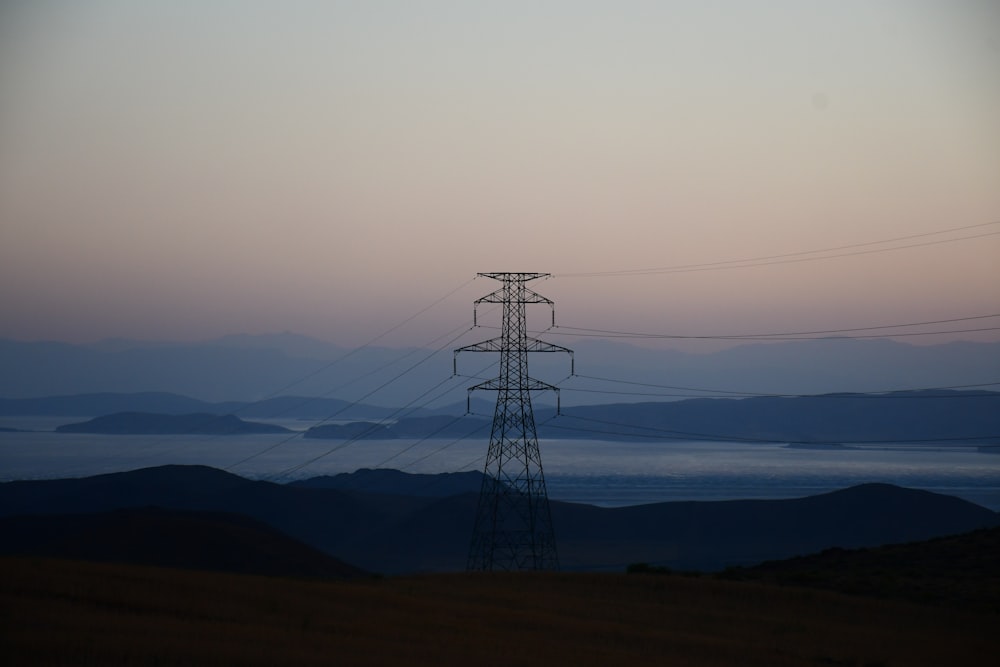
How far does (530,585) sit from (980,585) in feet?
43.4

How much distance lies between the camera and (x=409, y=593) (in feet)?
88.1

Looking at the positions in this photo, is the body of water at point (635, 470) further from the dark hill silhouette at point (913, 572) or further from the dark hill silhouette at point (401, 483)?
the dark hill silhouette at point (913, 572)

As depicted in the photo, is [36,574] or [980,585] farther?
[980,585]

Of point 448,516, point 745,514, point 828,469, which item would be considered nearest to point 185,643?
point 448,516

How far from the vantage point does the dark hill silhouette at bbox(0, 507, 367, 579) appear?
5269 cm

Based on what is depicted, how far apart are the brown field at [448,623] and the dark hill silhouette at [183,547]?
25.6m

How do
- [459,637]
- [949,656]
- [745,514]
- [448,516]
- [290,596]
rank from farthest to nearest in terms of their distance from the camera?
1. [745,514]
2. [448,516]
3. [290,596]
4. [949,656]
5. [459,637]

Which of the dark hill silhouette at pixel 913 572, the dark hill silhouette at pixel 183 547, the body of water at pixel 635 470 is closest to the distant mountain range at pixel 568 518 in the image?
the dark hill silhouette at pixel 183 547

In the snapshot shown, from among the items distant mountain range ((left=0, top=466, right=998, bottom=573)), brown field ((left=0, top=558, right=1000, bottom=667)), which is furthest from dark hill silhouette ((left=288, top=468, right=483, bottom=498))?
brown field ((left=0, top=558, right=1000, bottom=667))

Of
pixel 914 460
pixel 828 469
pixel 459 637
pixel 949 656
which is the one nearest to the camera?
pixel 459 637

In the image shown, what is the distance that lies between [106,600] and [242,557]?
35682 millimetres

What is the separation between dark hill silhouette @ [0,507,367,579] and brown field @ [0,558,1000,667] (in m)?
25.6

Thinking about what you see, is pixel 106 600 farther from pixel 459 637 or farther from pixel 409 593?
pixel 409 593

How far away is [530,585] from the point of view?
30297 millimetres
